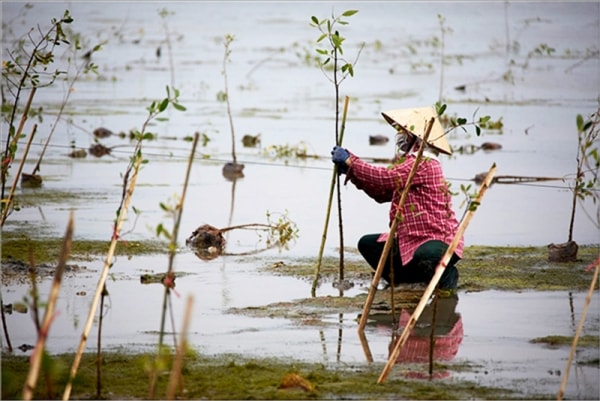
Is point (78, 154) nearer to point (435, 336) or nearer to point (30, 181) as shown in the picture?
point (30, 181)

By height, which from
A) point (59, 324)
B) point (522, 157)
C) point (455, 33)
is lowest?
point (59, 324)

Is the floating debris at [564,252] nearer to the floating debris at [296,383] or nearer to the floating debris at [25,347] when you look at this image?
the floating debris at [296,383]

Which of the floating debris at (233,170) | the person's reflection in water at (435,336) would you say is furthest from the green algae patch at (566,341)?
the floating debris at (233,170)

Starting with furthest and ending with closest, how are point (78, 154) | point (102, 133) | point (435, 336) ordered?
point (102, 133) → point (78, 154) → point (435, 336)

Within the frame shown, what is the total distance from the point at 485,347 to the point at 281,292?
1917mm

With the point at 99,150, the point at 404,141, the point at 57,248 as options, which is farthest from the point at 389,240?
the point at 99,150

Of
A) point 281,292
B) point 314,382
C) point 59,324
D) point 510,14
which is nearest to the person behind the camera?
point 314,382

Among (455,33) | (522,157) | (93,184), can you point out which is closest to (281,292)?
(93,184)

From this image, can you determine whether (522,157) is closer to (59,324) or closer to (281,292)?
(281,292)

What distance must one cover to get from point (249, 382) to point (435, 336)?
1426mm

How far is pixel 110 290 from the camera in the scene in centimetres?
840

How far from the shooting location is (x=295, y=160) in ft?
49.9

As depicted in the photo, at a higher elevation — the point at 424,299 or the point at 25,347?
the point at 424,299

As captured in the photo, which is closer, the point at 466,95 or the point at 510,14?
the point at 466,95
